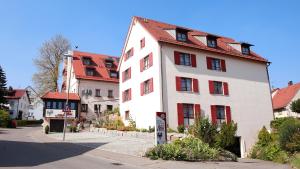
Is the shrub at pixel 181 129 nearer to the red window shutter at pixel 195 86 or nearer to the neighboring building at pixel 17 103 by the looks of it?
the red window shutter at pixel 195 86

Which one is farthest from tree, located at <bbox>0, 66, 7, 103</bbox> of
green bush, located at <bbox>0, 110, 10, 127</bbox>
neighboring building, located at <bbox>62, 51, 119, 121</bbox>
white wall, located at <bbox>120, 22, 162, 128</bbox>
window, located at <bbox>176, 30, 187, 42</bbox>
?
window, located at <bbox>176, 30, 187, 42</bbox>

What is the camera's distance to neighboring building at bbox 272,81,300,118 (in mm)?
48469

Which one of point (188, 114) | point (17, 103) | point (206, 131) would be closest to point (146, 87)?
point (188, 114)

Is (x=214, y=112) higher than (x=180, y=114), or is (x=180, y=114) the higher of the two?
(x=214, y=112)

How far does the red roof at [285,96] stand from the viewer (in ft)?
161

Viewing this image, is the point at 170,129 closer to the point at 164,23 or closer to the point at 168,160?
the point at 168,160

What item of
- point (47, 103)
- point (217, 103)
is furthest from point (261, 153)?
point (47, 103)

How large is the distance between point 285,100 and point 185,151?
39201mm

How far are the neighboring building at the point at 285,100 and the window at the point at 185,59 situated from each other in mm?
25105

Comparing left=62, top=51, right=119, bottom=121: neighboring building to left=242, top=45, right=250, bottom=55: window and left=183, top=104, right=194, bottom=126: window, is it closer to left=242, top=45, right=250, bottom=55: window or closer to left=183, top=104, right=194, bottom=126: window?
left=183, top=104, right=194, bottom=126: window

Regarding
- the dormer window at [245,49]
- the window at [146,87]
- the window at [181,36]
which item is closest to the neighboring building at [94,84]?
the window at [146,87]

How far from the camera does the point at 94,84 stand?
1859 inches

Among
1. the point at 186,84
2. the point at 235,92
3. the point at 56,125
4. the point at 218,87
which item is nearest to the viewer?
the point at 186,84

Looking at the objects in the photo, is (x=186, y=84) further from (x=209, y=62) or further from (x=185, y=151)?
(x=185, y=151)
